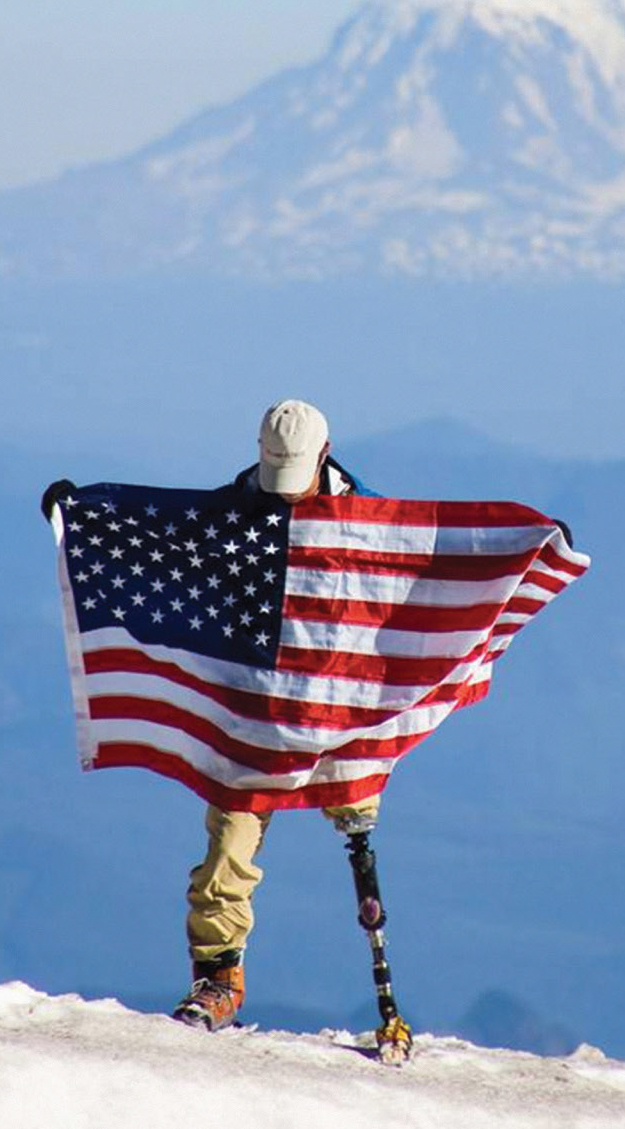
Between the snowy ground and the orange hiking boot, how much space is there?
0.35 ft

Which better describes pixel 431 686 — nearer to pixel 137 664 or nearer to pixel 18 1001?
pixel 137 664

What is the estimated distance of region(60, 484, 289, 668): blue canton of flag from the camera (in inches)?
388

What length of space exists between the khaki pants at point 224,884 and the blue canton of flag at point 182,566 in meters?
0.76

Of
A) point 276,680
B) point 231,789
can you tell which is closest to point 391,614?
point 276,680

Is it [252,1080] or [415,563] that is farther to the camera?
[415,563]

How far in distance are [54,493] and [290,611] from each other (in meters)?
1.19

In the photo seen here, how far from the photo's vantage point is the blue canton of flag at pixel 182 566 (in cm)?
985

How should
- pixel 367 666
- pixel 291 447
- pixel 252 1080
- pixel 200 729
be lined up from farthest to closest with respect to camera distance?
pixel 200 729
pixel 367 666
pixel 291 447
pixel 252 1080

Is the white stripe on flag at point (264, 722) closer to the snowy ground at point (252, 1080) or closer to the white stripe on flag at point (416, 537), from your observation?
the white stripe on flag at point (416, 537)

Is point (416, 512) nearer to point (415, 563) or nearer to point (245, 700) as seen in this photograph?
point (415, 563)

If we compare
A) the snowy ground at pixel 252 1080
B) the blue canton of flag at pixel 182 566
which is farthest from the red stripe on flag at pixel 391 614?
the snowy ground at pixel 252 1080

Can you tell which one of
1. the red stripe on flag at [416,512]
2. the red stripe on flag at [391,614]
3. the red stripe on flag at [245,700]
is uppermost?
the red stripe on flag at [416,512]

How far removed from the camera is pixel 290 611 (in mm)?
9883

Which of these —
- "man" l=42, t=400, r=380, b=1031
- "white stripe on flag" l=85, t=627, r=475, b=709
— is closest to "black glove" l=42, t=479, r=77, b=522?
"man" l=42, t=400, r=380, b=1031
